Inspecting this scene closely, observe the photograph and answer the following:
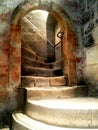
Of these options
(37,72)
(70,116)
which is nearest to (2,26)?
(37,72)

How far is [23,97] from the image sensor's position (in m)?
3.99

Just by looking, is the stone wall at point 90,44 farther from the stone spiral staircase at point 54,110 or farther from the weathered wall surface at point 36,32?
the weathered wall surface at point 36,32

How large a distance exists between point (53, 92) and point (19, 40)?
4.72ft

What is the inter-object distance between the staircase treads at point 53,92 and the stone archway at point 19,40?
0.35m

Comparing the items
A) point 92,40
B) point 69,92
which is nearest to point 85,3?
point 92,40

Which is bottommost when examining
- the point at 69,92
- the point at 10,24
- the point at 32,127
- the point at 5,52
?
the point at 32,127

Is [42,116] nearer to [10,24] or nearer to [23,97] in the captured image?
[23,97]

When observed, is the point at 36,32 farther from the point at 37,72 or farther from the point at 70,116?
the point at 70,116

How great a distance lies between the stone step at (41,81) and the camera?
4411 mm

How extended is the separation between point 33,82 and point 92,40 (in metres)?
1.74

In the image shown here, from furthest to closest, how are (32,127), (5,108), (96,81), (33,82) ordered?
1. (33,82)
2. (96,81)
3. (5,108)
4. (32,127)

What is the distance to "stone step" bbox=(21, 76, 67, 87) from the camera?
14.5ft

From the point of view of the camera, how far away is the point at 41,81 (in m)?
4.61

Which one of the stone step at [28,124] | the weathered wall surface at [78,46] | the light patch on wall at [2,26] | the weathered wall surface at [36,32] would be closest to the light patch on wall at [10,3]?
the weathered wall surface at [78,46]
